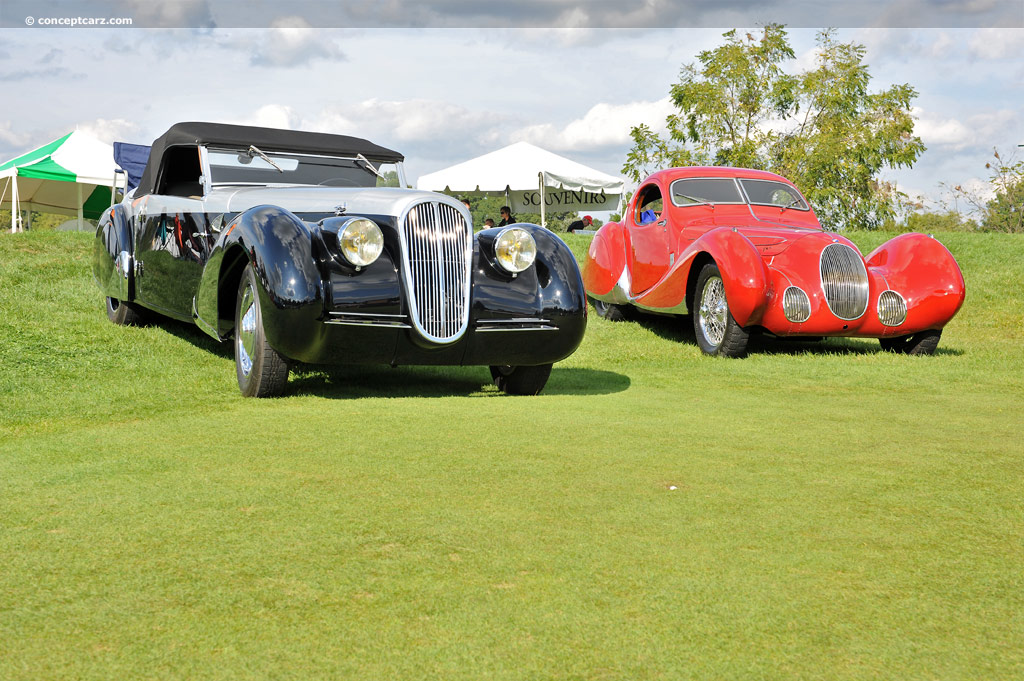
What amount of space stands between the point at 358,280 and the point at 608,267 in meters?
6.18

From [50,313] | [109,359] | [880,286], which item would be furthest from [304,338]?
[880,286]

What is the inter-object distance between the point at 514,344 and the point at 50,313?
5140 millimetres

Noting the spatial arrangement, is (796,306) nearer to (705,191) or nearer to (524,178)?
(705,191)

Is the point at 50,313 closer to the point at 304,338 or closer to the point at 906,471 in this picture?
the point at 304,338

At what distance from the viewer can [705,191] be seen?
1085 centimetres

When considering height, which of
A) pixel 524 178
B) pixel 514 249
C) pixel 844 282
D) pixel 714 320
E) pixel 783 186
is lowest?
pixel 714 320

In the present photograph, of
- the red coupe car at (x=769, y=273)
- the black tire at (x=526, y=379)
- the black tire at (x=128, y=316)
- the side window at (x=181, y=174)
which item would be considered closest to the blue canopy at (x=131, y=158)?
the black tire at (x=128, y=316)

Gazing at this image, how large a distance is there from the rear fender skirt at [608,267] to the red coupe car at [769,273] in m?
0.15

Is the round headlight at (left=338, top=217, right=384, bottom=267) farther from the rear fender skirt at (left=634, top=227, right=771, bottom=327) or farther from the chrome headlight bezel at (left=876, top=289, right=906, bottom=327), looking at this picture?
the chrome headlight bezel at (left=876, top=289, right=906, bottom=327)

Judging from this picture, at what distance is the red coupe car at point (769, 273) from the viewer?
8.79m

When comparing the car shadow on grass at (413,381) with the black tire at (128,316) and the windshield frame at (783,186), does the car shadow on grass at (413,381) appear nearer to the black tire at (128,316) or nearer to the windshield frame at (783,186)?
the black tire at (128,316)

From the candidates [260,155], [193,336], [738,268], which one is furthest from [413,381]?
[738,268]

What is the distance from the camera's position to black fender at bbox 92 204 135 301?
8531mm

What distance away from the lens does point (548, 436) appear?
4871 mm
